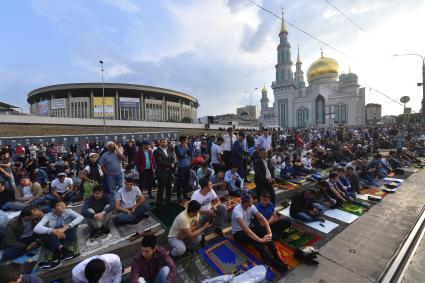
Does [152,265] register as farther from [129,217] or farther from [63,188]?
[63,188]

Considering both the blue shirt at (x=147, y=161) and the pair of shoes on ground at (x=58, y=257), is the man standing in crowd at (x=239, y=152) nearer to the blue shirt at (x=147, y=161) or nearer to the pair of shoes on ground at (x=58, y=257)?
the blue shirt at (x=147, y=161)

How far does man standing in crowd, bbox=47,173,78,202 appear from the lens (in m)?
5.93

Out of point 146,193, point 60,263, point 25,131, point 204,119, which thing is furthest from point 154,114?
point 60,263

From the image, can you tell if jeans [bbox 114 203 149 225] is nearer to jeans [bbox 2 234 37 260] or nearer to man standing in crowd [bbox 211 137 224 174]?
jeans [bbox 2 234 37 260]

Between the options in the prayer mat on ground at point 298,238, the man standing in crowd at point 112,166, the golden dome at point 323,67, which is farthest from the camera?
the golden dome at point 323,67

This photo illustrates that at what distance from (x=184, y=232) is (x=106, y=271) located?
1309mm

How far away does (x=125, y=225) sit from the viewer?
476 cm

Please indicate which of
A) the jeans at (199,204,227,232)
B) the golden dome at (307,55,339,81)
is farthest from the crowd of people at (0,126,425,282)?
the golden dome at (307,55,339,81)

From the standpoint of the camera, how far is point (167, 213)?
17.6ft

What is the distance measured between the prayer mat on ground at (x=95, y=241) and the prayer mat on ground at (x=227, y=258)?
180cm

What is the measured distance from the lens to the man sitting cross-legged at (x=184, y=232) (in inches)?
146

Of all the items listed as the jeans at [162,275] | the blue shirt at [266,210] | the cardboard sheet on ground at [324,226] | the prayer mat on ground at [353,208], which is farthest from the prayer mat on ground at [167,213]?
the prayer mat on ground at [353,208]

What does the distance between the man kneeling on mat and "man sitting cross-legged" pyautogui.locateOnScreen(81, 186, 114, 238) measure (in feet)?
9.26

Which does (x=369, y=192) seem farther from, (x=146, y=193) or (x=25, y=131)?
(x=25, y=131)
